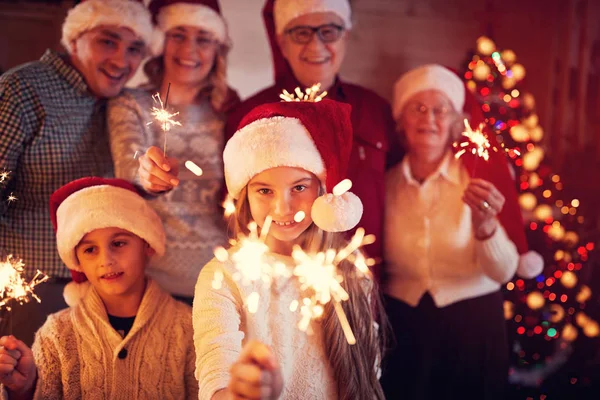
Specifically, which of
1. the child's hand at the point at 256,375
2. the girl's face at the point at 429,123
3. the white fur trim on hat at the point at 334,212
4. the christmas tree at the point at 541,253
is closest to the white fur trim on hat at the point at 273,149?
the white fur trim on hat at the point at 334,212

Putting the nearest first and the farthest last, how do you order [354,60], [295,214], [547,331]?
[295,214] → [547,331] → [354,60]

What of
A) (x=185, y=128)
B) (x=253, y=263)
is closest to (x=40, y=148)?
(x=185, y=128)

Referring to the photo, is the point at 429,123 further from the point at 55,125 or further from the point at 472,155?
the point at 55,125

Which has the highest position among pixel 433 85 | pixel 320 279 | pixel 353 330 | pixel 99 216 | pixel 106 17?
pixel 106 17

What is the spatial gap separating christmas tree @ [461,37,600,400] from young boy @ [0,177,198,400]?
1810 mm

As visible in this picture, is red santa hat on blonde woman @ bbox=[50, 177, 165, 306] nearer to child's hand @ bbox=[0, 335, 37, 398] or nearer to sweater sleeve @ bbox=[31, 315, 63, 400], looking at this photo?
sweater sleeve @ bbox=[31, 315, 63, 400]

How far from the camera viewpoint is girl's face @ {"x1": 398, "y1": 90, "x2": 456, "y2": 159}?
2219mm

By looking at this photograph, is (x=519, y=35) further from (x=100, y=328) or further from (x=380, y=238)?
(x=100, y=328)

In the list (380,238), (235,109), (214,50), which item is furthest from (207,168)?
(380,238)

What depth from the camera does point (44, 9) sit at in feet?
10.0

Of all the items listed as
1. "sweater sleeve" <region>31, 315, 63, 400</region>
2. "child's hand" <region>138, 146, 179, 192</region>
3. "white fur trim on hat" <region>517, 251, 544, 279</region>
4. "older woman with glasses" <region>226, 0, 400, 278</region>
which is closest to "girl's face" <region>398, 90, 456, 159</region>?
"older woman with glasses" <region>226, 0, 400, 278</region>

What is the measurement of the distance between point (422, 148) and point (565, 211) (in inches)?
45.2

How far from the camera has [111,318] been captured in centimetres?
178

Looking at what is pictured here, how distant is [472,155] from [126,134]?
134 centimetres
